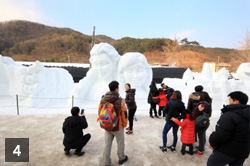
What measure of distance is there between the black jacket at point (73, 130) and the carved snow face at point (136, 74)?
3818 millimetres

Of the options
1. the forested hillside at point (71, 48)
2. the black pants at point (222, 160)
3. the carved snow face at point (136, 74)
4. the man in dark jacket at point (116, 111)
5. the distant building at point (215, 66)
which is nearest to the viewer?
the black pants at point (222, 160)

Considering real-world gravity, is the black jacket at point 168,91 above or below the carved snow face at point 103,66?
below

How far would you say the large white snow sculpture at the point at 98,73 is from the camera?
5.97 meters

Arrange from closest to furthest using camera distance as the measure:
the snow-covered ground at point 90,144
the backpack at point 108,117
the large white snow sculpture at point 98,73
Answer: the backpack at point 108,117, the snow-covered ground at point 90,144, the large white snow sculpture at point 98,73

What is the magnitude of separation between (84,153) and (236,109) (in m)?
2.57

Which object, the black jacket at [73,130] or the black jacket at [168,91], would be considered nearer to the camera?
the black jacket at [73,130]

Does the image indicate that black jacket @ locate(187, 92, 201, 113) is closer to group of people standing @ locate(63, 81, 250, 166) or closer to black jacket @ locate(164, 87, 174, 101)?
group of people standing @ locate(63, 81, 250, 166)

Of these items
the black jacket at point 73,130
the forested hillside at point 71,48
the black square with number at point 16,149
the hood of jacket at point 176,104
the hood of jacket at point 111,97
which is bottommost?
the black square with number at point 16,149

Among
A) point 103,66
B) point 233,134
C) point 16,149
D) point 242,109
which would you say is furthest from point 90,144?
point 103,66

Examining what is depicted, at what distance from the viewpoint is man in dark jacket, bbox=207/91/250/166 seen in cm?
153

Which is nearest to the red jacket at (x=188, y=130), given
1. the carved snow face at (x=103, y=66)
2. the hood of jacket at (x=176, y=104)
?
the hood of jacket at (x=176, y=104)

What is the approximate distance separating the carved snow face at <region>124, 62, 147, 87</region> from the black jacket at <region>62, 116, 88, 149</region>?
382 centimetres

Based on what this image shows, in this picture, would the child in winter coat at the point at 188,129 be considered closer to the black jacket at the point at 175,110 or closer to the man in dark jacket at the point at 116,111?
the black jacket at the point at 175,110

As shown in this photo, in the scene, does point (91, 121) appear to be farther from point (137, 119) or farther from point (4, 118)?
point (4, 118)
